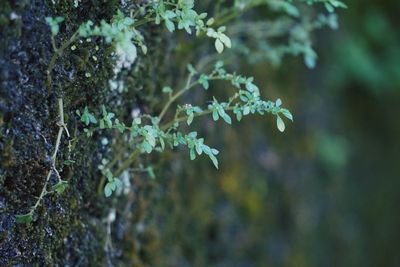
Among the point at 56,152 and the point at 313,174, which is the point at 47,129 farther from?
the point at 313,174

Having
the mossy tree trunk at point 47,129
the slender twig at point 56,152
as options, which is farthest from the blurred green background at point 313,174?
the slender twig at point 56,152

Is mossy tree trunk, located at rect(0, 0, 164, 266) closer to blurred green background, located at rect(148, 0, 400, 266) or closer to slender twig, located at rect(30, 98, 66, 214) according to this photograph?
slender twig, located at rect(30, 98, 66, 214)

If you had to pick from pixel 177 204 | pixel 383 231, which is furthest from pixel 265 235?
pixel 383 231

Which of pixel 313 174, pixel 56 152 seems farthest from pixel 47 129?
pixel 313 174

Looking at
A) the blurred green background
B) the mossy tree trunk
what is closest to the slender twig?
the mossy tree trunk

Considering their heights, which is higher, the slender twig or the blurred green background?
the slender twig

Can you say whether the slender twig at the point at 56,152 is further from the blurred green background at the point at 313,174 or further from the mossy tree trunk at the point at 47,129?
the blurred green background at the point at 313,174

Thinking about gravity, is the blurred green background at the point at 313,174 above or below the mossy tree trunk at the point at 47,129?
below
